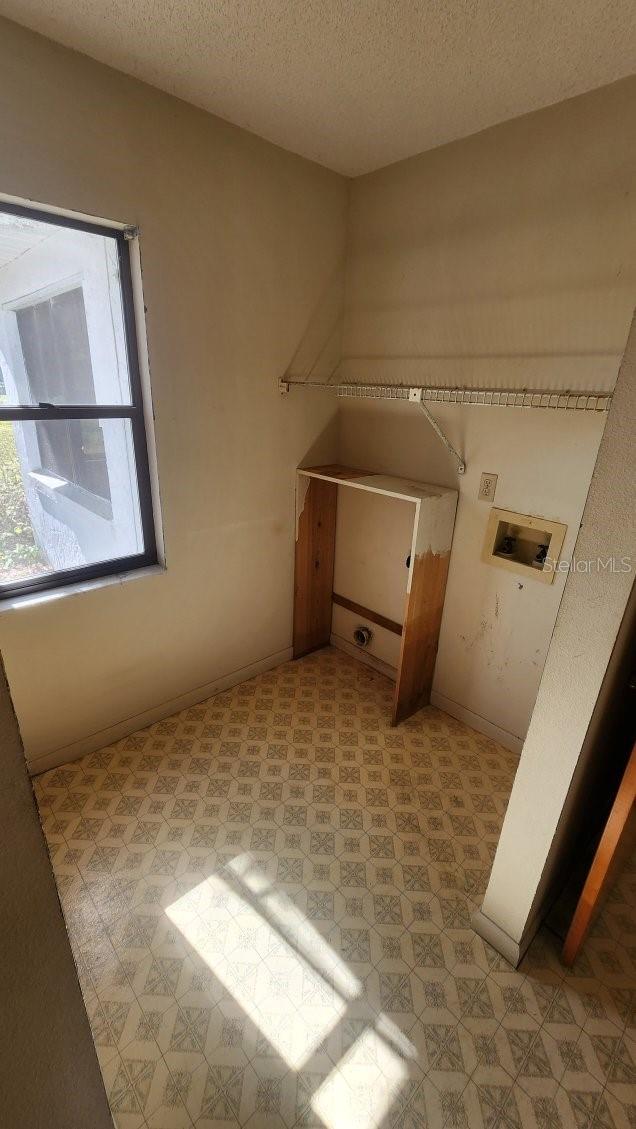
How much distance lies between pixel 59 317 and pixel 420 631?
1.86m

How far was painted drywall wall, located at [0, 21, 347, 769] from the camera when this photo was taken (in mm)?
1433

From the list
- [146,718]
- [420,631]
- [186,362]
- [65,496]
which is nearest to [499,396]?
[420,631]

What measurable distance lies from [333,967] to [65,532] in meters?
1.68

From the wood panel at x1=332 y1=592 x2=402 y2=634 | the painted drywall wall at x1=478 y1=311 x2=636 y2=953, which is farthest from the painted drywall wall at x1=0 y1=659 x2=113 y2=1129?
the wood panel at x1=332 y1=592 x2=402 y2=634

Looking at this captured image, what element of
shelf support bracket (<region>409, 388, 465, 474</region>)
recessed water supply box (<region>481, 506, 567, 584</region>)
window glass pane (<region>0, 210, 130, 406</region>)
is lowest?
recessed water supply box (<region>481, 506, 567, 584</region>)

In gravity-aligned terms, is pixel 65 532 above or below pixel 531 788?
above

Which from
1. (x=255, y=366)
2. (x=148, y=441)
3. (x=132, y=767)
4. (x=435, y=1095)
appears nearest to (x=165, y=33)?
(x=255, y=366)

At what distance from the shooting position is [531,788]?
48.1 inches

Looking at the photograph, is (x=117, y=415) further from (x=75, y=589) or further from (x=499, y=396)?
(x=499, y=396)

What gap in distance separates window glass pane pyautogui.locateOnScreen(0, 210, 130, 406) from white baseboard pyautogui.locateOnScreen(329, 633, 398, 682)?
1.72 metres

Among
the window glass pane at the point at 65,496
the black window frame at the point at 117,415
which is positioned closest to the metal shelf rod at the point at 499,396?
the black window frame at the point at 117,415

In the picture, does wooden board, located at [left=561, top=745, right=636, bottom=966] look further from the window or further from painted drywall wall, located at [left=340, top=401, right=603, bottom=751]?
the window

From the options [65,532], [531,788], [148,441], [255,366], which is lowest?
[531,788]

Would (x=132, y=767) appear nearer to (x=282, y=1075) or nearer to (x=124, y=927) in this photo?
(x=124, y=927)
